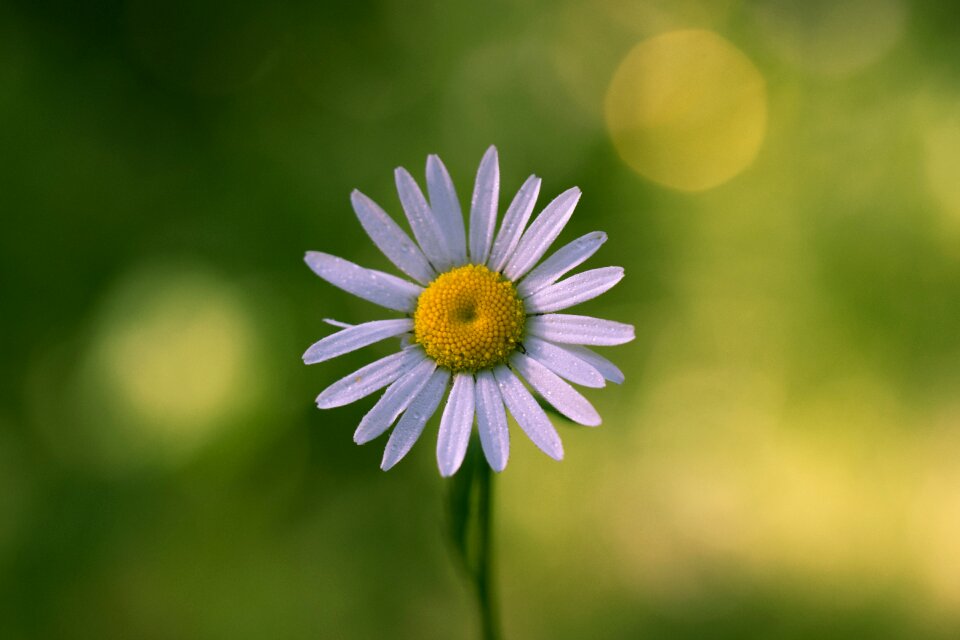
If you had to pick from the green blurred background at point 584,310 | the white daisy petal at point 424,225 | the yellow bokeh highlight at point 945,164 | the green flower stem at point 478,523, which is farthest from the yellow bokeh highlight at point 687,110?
the green flower stem at point 478,523

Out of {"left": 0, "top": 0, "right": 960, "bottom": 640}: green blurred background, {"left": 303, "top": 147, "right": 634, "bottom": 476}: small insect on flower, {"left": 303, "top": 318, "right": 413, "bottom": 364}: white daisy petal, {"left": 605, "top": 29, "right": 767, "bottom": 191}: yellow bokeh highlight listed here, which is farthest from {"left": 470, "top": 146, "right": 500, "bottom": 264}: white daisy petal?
{"left": 605, "top": 29, "right": 767, "bottom": 191}: yellow bokeh highlight

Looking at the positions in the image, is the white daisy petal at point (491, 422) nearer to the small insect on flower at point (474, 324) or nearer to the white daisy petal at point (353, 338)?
the small insect on flower at point (474, 324)

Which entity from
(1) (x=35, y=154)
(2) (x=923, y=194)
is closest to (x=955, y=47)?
(2) (x=923, y=194)

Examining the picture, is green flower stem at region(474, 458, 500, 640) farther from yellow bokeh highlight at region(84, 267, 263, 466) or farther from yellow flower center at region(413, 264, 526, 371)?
yellow bokeh highlight at region(84, 267, 263, 466)

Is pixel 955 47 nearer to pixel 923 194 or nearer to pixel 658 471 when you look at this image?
pixel 923 194

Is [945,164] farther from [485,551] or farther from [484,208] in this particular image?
[485,551]

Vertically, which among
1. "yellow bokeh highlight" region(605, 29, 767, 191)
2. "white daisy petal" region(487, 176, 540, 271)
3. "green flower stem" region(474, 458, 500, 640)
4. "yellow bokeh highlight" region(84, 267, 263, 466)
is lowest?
"green flower stem" region(474, 458, 500, 640)
